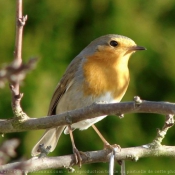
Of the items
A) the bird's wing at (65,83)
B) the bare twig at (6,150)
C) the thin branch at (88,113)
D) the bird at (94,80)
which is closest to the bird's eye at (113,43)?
the bird at (94,80)

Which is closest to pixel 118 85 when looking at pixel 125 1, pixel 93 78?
pixel 93 78

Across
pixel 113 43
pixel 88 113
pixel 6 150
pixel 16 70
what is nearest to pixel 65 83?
pixel 113 43

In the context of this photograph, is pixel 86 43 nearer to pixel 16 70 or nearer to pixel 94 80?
pixel 94 80

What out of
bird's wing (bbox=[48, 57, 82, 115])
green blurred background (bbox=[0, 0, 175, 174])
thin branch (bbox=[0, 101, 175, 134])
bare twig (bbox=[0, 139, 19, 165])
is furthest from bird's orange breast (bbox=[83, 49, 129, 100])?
bare twig (bbox=[0, 139, 19, 165])

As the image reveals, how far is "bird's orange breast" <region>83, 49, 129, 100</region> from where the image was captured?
3352mm

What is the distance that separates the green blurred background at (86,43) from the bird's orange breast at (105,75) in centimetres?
50

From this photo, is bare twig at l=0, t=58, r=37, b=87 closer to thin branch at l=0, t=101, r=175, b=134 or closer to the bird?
thin branch at l=0, t=101, r=175, b=134

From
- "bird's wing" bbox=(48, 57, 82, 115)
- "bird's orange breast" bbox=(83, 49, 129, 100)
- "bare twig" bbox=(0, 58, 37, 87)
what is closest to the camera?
"bare twig" bbox=(0, 58, 37, 87)

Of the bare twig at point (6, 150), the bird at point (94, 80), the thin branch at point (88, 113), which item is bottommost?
the bare twig at point (6, 150)

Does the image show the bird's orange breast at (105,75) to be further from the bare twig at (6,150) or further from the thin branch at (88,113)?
the bare twig at (6,150)

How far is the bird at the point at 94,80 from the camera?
3.36 m

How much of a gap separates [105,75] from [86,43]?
859 millimetres

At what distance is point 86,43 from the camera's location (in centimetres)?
421

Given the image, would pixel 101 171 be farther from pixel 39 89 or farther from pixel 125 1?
pixel 125 1
